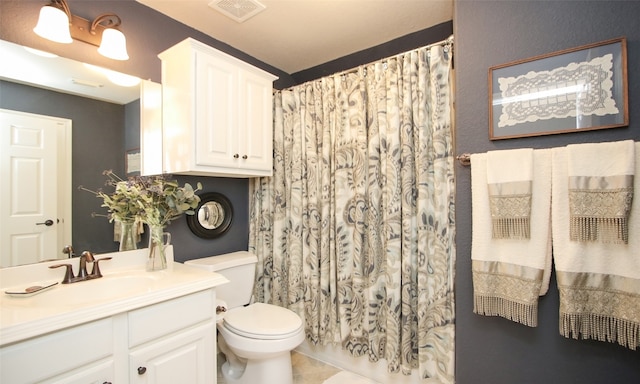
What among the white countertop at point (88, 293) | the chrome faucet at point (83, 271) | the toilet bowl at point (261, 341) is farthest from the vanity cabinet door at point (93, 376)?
the toilet bowl at point (261, 341)

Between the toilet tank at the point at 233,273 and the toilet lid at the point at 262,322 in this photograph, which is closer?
the toilet lid at the point at 262,322

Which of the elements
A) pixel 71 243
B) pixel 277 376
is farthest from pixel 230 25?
pixel 277 376

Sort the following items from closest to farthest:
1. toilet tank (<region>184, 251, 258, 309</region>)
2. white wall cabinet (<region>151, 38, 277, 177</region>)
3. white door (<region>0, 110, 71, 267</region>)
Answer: white door (<region>0, 110, 71, 267</region>) < white wall cabinet (<region>151, 38, 277, 177</region>) < toilet tank (<region>184, 251, 258, 309</region>)

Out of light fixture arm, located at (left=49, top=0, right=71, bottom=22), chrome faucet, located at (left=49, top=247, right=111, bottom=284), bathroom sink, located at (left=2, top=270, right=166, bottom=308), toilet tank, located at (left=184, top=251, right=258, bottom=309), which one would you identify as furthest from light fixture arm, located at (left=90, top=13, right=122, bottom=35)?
toilet tank, located at (left=184, top=251, right=258, bottom=309)

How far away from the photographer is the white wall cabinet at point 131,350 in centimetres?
92

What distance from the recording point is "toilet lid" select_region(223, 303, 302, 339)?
61.5 inches

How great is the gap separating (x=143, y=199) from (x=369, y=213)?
4.43ft

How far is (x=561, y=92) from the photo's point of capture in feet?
3.97

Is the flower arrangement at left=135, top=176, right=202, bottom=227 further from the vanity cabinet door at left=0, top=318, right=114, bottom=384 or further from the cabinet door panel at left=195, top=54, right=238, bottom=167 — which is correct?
the vanity cabinet door at left=0, top=318, right=114, bottom=384

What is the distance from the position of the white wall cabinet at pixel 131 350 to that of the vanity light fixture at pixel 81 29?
4.42 ft

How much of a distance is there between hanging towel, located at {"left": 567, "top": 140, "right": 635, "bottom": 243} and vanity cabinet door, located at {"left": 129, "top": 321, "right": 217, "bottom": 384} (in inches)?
67.8

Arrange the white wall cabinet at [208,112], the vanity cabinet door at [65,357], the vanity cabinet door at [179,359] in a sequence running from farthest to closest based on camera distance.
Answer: the white wall cabinet at [208,112]
the vanity cabinet door at [179,359]
the vanity cabinet door at [65,357]

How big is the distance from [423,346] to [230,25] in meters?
2.43

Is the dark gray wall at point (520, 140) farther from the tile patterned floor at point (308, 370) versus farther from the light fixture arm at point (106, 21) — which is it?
→ the light fixture arm at point (106, 21)
